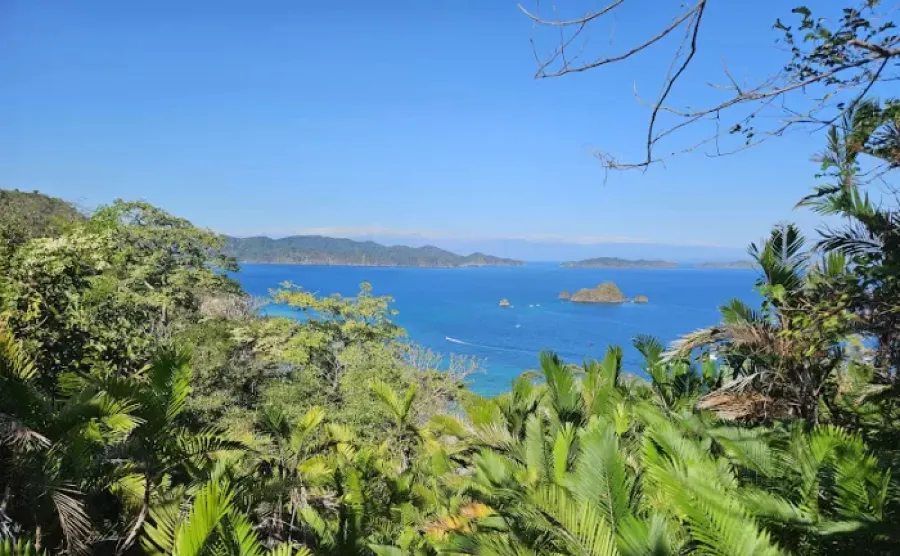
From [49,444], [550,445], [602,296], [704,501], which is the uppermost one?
[704,501]

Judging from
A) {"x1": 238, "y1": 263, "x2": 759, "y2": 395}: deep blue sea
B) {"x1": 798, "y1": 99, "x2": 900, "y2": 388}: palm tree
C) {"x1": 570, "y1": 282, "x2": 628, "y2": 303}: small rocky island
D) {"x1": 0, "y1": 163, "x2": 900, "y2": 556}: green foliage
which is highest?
{"x1": 798, "y1": 99, "x2": 900, "y2": 388}: palm tree

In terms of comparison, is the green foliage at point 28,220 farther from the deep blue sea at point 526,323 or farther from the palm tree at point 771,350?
the deep blue sea at point 526,323

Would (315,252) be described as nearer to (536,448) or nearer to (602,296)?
(602,296)

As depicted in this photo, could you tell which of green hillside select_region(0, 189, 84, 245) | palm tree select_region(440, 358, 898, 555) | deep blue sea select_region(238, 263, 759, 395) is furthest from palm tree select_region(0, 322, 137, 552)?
deep blue sea select_region(238, 263, 759, 395)

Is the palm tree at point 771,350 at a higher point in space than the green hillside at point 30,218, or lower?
lower

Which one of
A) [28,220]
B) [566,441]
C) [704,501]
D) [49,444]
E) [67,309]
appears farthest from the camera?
[28,220]

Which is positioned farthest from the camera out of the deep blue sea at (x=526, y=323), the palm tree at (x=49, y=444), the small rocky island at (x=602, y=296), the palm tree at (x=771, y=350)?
the small rocky island at (x=602, y=296)

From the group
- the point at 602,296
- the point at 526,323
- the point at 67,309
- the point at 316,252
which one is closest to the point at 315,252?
the point at 316,252

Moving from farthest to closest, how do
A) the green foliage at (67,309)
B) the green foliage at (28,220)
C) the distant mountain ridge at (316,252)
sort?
the distant mountain ridge at (316,252) → the green foliage at (28,220) → the green foliage at (67,309)

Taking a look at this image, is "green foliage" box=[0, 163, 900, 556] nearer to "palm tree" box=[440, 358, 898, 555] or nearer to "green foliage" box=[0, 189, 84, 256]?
"palm tree" box=[440, 358, 898, 555]

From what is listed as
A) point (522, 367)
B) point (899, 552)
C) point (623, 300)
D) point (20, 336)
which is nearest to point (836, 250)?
point (899, 552)

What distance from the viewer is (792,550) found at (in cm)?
302

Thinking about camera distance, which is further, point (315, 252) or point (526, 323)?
point (315, 252)

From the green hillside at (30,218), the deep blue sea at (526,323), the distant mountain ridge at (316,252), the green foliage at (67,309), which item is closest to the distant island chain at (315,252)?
the distant mountain ridge at (316,252)
